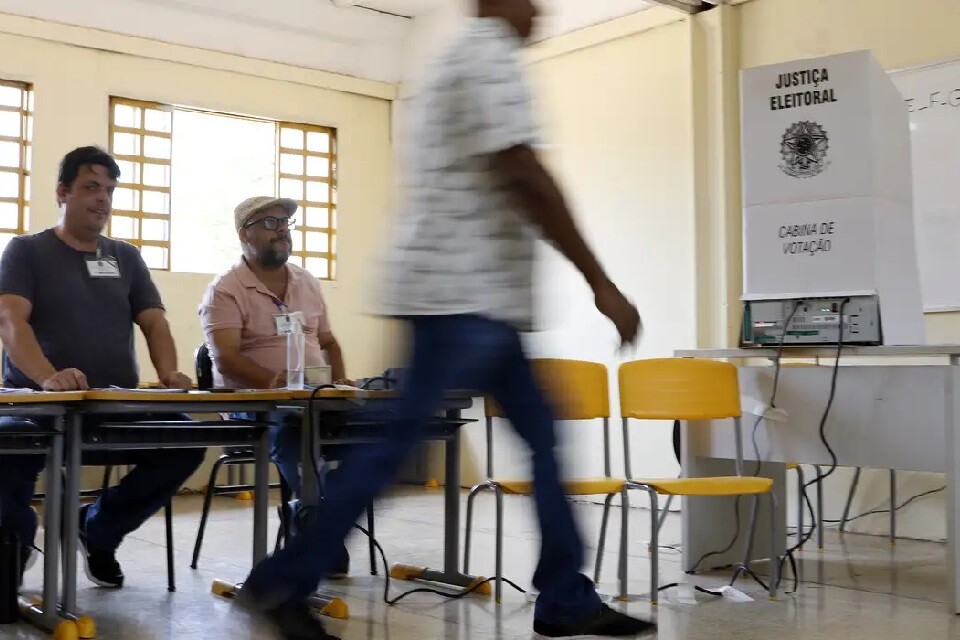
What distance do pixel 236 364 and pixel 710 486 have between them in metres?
1.60

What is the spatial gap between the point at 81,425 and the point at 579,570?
1430 millimetres

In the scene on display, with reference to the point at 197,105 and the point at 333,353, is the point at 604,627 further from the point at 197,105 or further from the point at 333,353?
the point at 197,105

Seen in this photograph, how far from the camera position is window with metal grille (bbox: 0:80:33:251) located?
641cm

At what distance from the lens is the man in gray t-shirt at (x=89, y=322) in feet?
11.3

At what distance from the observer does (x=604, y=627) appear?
2.37m

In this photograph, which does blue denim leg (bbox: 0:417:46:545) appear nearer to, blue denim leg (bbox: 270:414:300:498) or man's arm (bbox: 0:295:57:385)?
man's arm (bbox: 0:295:57:385)

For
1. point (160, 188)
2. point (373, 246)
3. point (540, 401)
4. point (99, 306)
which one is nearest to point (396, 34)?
point (373, 246)

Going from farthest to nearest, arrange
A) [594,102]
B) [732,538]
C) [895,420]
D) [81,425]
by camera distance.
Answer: [594,102] < [732,538] < [895,420] < [81,425]

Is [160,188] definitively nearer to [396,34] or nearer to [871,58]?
[396,34]

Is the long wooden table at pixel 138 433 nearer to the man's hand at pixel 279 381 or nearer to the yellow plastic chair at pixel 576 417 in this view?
the yellow plastic chair at pixel 576 417

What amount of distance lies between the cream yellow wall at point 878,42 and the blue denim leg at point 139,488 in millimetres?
3316

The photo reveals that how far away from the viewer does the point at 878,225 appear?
11.7 feet

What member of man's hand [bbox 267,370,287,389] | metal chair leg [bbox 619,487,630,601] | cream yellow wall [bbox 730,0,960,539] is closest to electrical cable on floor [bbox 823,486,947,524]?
cream yellow wall [bbox 730,0,960,539]

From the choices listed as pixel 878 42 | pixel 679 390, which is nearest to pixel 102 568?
pixel 679 390
